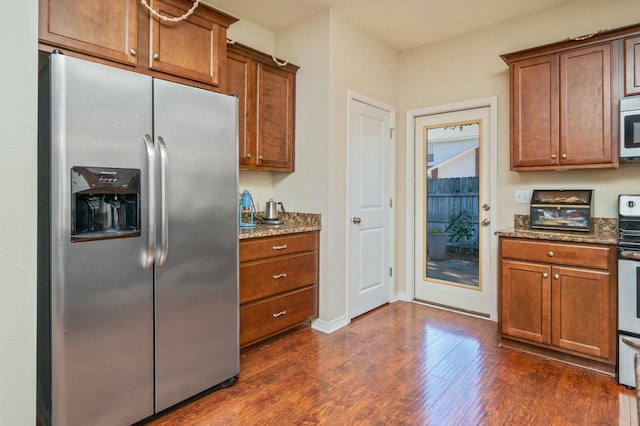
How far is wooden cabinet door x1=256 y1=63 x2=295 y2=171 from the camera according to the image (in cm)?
310

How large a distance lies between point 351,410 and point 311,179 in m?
1.90

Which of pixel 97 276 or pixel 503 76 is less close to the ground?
pixel 503 76

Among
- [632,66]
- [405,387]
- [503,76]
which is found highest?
[503,76]

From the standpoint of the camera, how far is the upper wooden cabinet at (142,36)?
1.78m

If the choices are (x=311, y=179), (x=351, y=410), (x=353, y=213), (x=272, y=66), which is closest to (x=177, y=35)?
(x=272, y=66)

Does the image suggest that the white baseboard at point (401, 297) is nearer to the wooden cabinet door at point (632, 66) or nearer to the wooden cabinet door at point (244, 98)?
the wooden cabinet door at point (244, 98)

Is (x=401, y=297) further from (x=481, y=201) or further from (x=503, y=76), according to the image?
(x=503, y=76)

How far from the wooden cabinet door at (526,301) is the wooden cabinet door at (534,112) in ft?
2.82

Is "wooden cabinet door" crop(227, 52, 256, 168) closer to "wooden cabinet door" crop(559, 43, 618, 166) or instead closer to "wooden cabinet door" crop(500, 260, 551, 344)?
"wooden cabinet door" crop(500, 260, 551, 344)

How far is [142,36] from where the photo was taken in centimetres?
207

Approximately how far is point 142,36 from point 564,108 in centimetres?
295

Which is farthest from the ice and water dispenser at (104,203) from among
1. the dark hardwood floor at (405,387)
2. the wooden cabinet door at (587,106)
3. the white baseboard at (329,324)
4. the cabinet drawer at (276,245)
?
the wooden cabinet door at (587,106)

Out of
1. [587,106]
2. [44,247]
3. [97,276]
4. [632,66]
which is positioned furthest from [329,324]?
[632,66]
